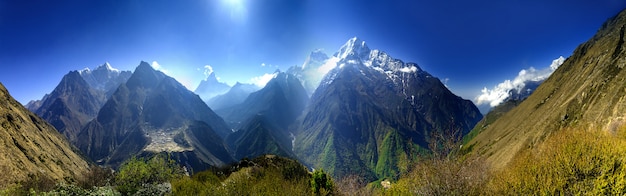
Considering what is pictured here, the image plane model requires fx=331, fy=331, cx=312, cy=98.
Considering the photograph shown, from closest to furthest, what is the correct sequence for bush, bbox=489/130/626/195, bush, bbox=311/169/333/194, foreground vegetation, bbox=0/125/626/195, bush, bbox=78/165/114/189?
bush, bbox=489/130/626/195
foreground vegetation, bbox=0/125/626/195
bush, bbox=311/169/333/194
bush, bbox=78/165/114/189

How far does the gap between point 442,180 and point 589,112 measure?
118 meters

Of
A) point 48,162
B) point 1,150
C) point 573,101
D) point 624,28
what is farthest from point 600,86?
point 48,162

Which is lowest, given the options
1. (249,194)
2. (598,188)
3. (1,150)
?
(598,188)

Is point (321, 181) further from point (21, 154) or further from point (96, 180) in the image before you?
point (21, 154)

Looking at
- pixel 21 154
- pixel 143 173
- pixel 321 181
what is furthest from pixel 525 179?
pixel 21 154

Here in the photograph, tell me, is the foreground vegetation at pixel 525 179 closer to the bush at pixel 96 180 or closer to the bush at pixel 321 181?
the bush at pixel 321 181

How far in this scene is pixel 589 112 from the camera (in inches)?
4719

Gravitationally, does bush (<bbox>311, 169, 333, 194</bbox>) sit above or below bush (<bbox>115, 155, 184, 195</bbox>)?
below

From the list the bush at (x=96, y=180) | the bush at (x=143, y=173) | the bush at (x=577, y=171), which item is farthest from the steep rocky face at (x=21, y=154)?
the bush at (x=577, y=171)

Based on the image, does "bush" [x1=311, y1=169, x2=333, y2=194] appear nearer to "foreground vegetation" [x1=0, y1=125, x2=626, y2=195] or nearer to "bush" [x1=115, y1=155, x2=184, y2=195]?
"foreground vegetation" [x1=0, y1=125, x2=626, y2=195]

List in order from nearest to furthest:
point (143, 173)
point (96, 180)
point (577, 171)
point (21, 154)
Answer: point (577, 171) < point (143, 173) < point (96, 180) < point (21, 154)

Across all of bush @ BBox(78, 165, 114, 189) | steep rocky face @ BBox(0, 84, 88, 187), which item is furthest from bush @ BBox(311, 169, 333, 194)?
steep rocky face @ BBox(0, 84, 88, 187)

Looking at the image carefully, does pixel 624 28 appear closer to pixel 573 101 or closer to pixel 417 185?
pixel 573 101

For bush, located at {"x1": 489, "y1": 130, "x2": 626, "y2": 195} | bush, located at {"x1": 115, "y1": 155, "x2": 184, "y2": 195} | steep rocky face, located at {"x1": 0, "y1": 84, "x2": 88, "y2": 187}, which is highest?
steep rocky face, located at {"x1": 0, "y1": 84, "x2": 88, "y2": 187}
